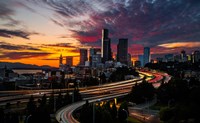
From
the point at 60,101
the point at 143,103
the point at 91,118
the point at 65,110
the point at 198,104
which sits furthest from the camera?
the point at 143,103

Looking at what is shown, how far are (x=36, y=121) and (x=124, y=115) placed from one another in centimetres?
1967

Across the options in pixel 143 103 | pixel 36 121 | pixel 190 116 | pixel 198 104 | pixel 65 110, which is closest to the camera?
pixel 190 116

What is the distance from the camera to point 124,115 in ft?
194

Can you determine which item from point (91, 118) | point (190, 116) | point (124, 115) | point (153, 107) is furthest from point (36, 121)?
point (153, 107)

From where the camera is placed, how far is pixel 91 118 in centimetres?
5469

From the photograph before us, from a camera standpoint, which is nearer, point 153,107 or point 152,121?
point 152,121

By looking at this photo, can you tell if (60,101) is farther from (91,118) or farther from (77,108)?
(91,118)

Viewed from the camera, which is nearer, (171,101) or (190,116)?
(190,116)

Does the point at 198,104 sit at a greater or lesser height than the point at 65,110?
greater

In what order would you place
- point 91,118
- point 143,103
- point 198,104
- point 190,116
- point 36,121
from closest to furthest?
point 190,116 → point 198,104 → point 36,121 → point 91,118 → point 143,103

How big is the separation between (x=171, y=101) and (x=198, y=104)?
1498 inches

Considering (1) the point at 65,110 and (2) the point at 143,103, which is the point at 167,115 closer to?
(1) the point at 65,110

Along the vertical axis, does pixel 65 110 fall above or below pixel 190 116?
below

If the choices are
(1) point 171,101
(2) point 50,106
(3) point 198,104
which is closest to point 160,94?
(1) point 171,101
